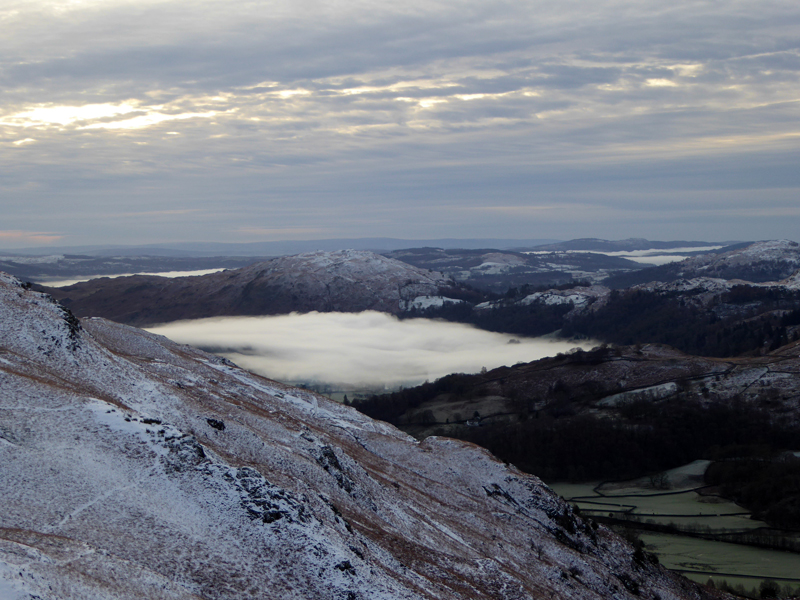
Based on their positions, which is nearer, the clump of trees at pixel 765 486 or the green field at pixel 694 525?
the green field at pixel 694 525

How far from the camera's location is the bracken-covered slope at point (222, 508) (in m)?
32.4

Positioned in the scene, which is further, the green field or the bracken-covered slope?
the green field

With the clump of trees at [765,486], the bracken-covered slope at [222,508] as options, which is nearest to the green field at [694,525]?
the clump of trees at [765,486]

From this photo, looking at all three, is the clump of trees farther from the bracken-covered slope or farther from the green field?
the bracken-covered slope

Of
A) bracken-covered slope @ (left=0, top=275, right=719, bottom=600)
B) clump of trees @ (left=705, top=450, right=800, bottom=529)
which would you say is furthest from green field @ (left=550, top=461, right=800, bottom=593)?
bracken-covered slope @ (left=0, top=275, right=719, bottom=600)

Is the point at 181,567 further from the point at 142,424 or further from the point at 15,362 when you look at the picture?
the point at 15,362

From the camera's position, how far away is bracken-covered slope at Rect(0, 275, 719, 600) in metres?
32.4

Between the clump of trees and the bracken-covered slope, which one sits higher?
the bracken-covered slope

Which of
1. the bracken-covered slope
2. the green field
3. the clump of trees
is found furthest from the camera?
the clump of trees

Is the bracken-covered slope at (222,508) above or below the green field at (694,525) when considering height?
above

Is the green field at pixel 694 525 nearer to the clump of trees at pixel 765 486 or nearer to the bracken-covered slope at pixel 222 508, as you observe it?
the clump of trees at pixel 765 486

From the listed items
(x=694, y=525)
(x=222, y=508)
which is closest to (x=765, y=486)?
(x=694, y=525)

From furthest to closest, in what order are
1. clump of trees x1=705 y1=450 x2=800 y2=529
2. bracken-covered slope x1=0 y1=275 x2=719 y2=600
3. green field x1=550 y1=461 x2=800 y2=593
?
clump of trees x1=705 y1=450 x2=800 y2=529, green field x1=550 y1=461 x2=800 y2=593, bracken-covered slope x1=0 y1=275 x2=719 y2=600

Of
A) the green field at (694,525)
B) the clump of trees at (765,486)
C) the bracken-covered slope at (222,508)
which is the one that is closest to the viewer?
the bracken-covered slope at (222,508)
